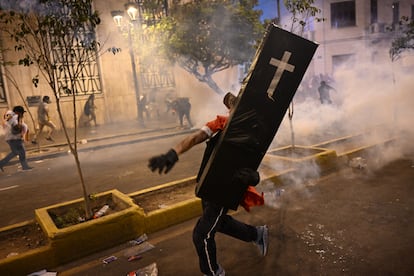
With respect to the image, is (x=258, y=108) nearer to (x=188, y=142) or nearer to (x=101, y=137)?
(x=188, y=142)

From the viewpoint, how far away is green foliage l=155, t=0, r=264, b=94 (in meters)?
12.8

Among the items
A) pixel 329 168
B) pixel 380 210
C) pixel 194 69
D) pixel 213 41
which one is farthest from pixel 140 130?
pixel 380 210

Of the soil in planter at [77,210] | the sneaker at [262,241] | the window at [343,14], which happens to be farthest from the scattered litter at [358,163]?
the window at [343,14]

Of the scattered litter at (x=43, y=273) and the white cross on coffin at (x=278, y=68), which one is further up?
the white cross on coffin at (x=278, y=68)

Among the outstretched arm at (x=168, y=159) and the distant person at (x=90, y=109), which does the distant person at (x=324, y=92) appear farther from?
the outstretched arm at (x=168, y=159)

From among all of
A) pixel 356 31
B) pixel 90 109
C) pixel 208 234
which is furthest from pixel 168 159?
pixel 356 31

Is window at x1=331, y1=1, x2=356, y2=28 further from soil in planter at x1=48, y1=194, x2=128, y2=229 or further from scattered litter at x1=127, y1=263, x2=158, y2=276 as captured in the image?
scattered litter at x1=127, y1=263, x2=158, y2=276

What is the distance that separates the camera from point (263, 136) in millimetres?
3039

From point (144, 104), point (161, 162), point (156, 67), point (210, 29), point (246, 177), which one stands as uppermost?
point (210, 29)

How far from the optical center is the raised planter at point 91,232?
12.9 feet

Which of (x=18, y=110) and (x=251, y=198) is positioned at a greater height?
(x=18, y=110)

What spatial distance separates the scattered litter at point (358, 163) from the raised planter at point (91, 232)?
14.7 ft

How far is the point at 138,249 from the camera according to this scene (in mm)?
4121

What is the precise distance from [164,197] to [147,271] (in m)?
2.01
